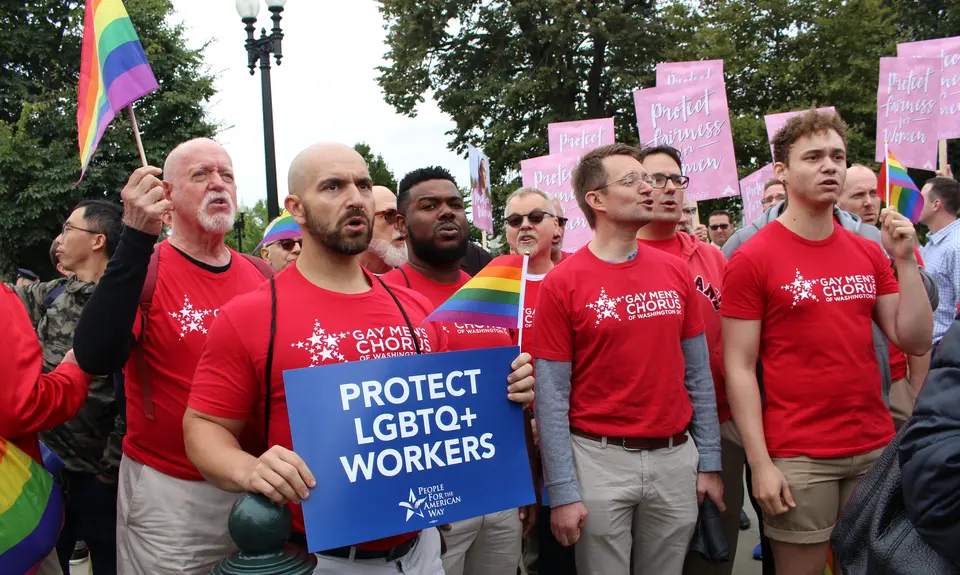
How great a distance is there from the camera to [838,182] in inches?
120

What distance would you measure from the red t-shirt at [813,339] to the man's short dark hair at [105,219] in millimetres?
3029

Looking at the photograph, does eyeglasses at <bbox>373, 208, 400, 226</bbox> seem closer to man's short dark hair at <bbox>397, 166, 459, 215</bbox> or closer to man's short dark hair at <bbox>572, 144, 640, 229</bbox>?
man's short dark hair at <bbox>397, 166, 459, 215</bbox>

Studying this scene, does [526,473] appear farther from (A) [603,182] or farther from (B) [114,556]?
(B) [114,556]

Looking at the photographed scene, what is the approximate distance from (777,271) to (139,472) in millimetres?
2719

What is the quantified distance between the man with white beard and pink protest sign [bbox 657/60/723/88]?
3.91 meters

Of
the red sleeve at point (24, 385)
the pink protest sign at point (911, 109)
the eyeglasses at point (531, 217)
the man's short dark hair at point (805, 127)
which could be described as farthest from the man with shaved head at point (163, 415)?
the pink protest sign at point (911, 109)

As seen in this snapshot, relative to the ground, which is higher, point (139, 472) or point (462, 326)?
point (462, 326)

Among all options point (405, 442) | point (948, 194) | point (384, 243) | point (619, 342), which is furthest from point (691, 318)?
point (948, 194)

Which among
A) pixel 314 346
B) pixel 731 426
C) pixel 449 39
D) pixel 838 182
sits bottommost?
pixel 731 426

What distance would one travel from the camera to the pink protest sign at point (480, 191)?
21.6ft

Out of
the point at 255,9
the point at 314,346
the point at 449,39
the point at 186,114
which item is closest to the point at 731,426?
the point at 314,346

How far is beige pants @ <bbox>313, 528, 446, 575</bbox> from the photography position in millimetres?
2086

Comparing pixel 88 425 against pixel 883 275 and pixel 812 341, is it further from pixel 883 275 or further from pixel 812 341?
pixel 883 275

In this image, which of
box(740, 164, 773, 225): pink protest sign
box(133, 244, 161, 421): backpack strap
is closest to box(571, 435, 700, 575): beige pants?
box(133, 244, 161, 421): backpack strap
